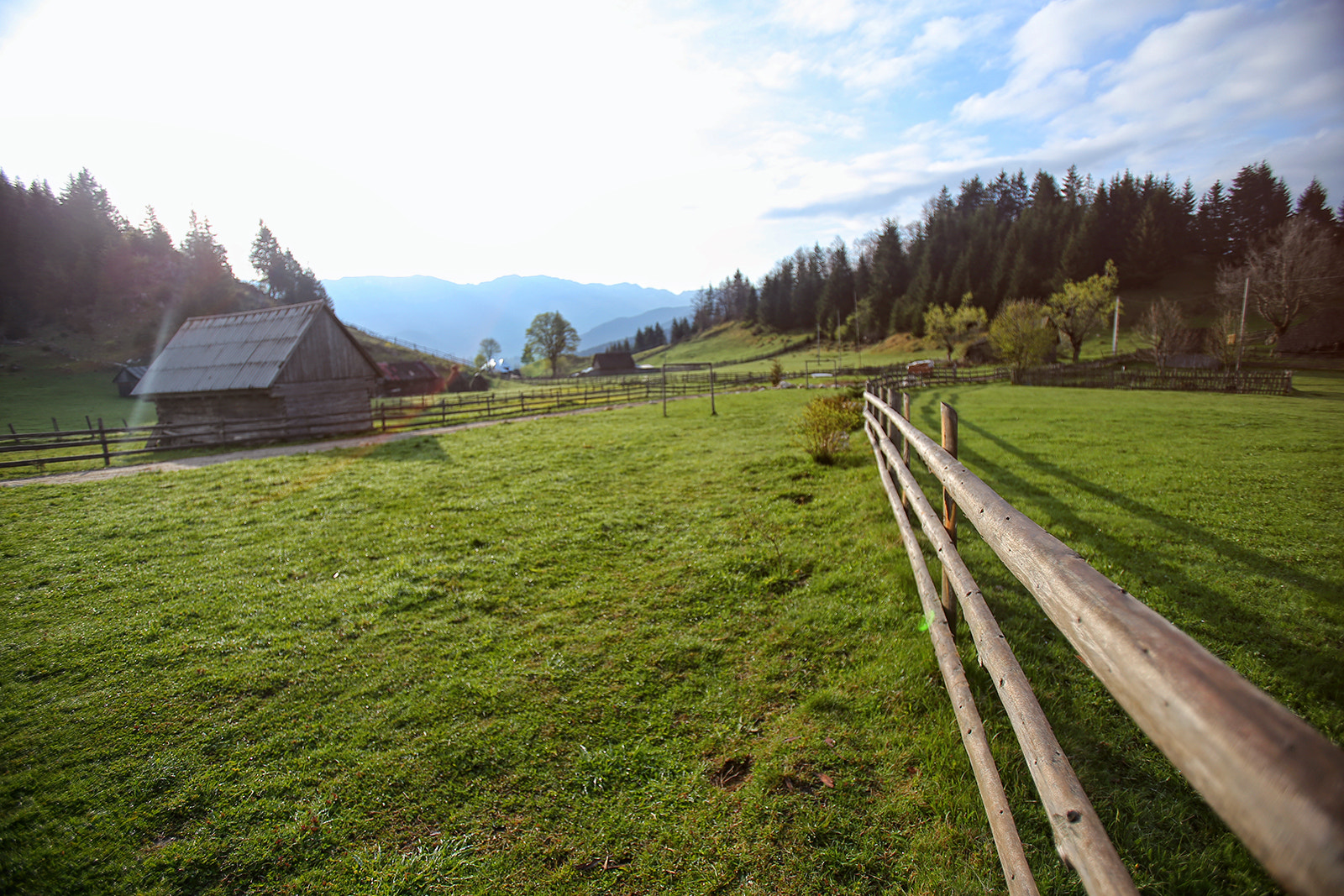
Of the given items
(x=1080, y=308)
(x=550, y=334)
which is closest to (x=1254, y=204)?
(x=1080, y=308)

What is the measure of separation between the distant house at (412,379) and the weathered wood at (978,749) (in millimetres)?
58522

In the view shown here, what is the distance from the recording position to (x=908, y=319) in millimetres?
77750

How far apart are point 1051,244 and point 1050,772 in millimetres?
90677

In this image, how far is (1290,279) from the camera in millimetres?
45750

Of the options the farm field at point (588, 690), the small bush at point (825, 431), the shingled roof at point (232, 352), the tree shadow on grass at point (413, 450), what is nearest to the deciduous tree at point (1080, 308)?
the small bush at point (825, 431)

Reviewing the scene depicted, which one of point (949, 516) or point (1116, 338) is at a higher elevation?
point (1116, 338)

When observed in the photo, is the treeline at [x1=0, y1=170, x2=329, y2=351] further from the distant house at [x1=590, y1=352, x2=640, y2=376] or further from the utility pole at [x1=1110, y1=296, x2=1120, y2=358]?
the utility pole at [x1=1110, y1=296, x2=1120, y2=358]

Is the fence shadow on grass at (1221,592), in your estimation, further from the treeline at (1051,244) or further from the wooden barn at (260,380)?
the treeline at (1051,244)

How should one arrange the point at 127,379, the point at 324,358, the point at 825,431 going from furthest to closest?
the point at 127,379 < the point at 324,358 < the point at 825,431

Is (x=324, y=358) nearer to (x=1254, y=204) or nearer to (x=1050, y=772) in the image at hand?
(x=1050, y=772)

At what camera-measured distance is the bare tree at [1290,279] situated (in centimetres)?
4625

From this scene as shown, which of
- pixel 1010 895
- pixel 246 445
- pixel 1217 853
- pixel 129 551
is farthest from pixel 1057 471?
pixel 246 445

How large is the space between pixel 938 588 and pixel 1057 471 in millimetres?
6633

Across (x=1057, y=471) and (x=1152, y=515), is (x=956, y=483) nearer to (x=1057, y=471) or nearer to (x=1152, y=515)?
(x=1152, y=515)
